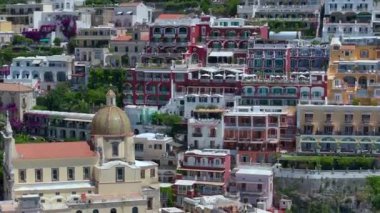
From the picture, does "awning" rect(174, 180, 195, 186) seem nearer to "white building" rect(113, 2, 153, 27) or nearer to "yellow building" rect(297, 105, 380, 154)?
"yellow building" rect(297, 105, 380, 154)

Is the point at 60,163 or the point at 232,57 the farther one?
the point at 232,57

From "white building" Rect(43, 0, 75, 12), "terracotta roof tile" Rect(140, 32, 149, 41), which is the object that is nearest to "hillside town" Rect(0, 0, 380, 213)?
"terracotta roof tile" Rect(140, 32, 149, 41)

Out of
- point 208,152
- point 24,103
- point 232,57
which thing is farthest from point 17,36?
point 208,152

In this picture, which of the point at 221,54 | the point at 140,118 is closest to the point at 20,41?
the point at 221,54

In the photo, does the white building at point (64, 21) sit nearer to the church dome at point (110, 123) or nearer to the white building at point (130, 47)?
the white building at point (130, 47)

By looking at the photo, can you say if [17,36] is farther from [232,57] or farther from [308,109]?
[308,109]

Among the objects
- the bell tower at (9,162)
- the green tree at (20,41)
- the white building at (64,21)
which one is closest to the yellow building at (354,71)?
the bell tower at (9,162)

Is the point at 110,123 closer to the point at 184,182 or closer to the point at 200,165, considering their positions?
the point at 184,182
